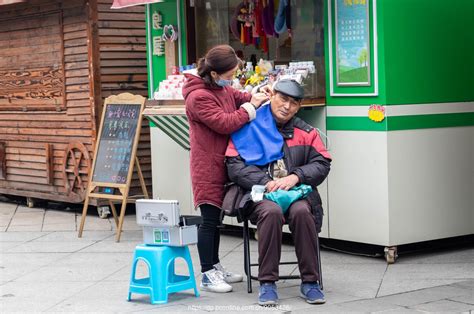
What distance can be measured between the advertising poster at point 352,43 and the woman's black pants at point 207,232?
5.84ft

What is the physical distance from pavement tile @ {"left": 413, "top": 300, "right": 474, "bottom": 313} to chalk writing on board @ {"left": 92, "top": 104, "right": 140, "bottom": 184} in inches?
154

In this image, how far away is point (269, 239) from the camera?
6.51 meters

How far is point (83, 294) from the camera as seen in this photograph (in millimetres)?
7188

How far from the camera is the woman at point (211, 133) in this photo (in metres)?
6.95

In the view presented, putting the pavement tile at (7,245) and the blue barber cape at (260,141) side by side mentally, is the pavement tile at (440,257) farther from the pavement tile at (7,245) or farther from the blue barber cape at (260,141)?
the pavement tile at (7,245)

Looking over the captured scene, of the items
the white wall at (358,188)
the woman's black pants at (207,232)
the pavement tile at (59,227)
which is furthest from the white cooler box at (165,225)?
the pavement tile at (59,227)

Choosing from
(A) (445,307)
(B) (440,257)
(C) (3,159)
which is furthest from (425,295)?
(C) (3,159)

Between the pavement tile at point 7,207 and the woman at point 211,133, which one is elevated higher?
the woman at point 211,133

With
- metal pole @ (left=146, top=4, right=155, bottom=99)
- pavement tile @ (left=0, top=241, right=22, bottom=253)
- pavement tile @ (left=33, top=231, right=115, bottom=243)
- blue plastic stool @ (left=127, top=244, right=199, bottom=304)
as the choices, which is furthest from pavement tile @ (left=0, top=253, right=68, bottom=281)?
metal pole @ (left=146, top=4, right=155, bottom=99)

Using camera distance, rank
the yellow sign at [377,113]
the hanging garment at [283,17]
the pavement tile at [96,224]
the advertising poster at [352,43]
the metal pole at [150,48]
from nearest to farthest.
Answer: the yellow sign at [377,113], the advertising poster at [352,43], the hanging garment at [283,17], the metal pole at [150,48], the pavement tile at [96,224]

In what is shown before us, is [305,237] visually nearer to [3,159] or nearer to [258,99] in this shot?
[258,99]

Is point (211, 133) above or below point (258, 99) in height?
below

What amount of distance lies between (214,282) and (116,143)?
3009 mm

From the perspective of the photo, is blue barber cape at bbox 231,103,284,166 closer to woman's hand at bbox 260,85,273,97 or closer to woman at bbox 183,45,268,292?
woman at bbox 183,45,268,292
